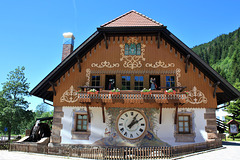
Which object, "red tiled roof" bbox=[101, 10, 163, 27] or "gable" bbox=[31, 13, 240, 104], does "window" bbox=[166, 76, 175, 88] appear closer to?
"gable" bbox=[31, 13, 240, 104]

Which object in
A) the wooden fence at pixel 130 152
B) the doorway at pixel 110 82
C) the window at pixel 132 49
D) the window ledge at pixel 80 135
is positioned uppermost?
the window at pixel 132 49

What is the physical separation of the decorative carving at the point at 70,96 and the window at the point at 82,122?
4.48ft

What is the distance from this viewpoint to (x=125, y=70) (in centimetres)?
1662

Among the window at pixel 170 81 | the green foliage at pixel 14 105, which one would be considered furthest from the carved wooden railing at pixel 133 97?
the green foliage at pixel 14 105

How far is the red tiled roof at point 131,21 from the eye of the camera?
1652cm

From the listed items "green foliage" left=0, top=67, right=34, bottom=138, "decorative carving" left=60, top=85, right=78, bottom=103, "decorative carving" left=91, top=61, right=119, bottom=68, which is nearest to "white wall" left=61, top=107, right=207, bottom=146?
"decorative carving" left=60, top=85, right=78, bottom=103

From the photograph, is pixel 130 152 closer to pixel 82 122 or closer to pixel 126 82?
pixel 82 122

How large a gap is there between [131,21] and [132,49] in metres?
2.32

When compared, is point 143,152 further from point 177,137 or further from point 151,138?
point 177,137

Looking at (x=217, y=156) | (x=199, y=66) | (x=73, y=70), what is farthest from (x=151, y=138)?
(x=73, y=70)

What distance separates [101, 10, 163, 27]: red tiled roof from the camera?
16.5 m

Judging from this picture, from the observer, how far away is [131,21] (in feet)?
Answer: 55.6

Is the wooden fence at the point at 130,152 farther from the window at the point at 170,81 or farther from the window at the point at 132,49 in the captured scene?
the window at the point at 132,49

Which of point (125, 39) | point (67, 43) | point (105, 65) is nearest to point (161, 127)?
point (105, 65)
